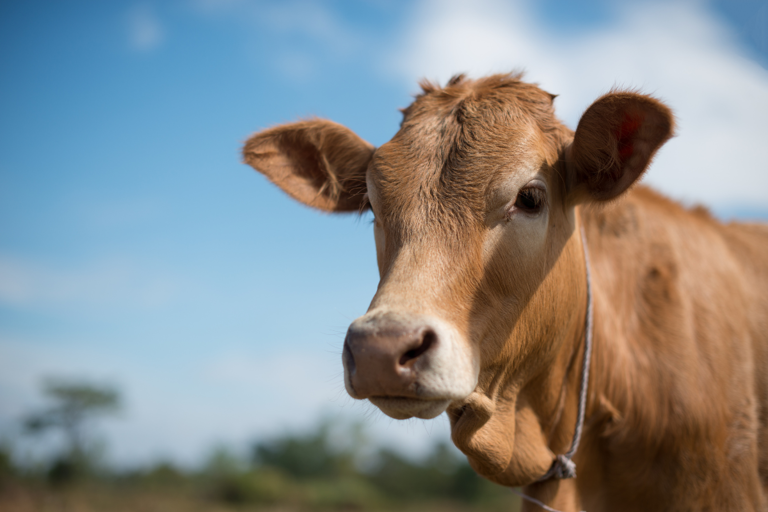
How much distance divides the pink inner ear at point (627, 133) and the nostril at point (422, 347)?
1.80m

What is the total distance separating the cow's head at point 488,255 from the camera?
2361 millimetres

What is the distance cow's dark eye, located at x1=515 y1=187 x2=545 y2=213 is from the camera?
119 inches

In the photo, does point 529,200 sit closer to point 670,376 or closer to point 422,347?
point 422,347

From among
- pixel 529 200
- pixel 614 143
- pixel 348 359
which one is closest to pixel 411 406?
pixel 348 359

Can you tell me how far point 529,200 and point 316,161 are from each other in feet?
6.41

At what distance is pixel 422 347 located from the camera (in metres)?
2.35

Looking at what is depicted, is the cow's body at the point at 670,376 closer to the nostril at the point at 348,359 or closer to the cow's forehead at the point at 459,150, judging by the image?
the cow's forehead at the point at 459,150

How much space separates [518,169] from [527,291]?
69 cm

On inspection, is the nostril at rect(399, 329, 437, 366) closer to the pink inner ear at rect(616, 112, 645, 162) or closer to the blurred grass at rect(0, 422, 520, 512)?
the pink inner ear at rect(616, 112, 645, 162)

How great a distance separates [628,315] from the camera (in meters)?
4.01

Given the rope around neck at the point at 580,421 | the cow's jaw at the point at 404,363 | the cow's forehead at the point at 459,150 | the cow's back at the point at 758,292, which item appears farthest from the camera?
the cow's back at the point at 758,292

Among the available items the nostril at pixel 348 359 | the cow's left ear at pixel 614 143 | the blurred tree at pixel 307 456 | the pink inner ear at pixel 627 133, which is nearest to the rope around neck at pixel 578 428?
the cow's left ear at pixel 614 143

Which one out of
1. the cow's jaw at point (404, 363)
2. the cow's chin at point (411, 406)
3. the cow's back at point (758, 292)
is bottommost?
the cow's chin at point (411, 406)

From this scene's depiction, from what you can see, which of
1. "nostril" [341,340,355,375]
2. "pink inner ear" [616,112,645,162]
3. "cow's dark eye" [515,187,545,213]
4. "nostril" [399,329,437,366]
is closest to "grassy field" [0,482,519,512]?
"nostril" [341,340,355,375]
